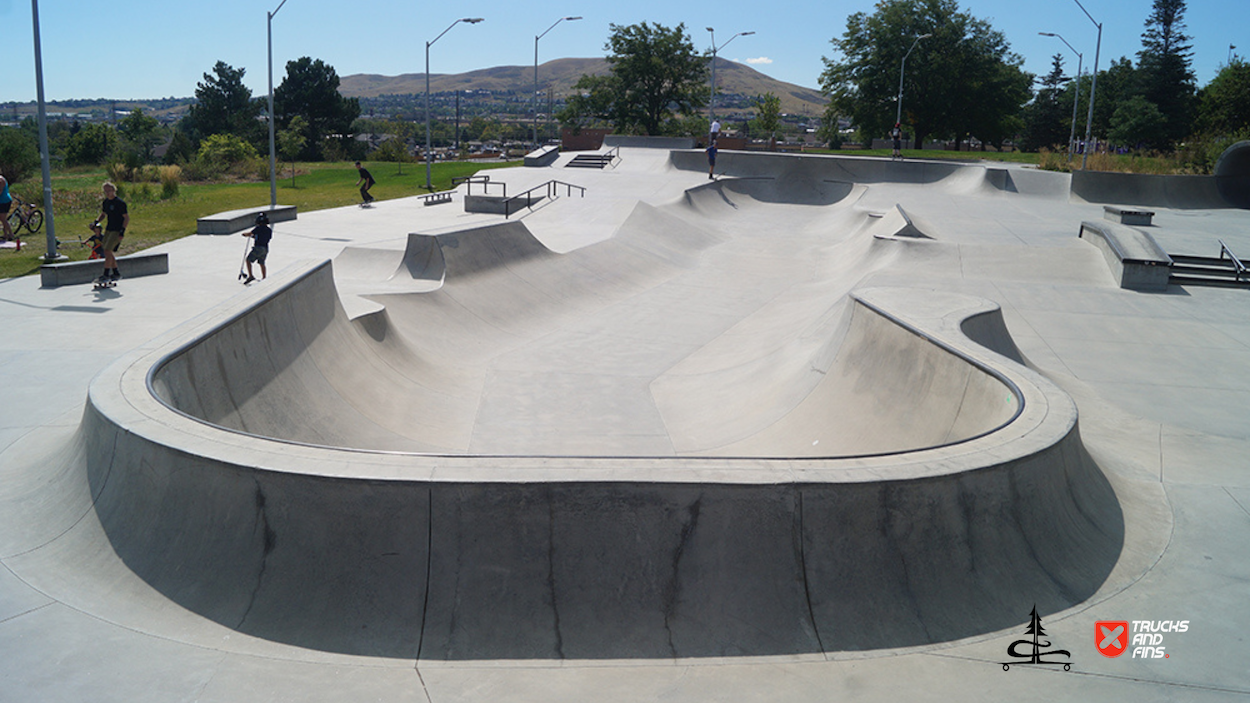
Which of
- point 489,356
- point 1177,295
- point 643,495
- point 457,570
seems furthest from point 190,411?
point 1177,295

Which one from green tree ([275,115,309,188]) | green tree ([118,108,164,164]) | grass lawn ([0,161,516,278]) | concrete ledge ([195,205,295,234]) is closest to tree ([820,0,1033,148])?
grass lawn ([0,161,516,278])

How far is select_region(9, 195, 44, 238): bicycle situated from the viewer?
21.0m

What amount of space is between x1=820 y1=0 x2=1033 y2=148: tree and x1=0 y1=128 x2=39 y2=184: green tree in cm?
5539

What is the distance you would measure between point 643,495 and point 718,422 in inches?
276

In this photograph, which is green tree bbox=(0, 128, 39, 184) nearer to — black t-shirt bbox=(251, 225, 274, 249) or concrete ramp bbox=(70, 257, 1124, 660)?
black t-shirt bbox=(251, 225, 274, 249)

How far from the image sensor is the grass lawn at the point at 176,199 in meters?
20.2

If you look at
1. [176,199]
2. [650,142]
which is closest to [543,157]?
[650,142]

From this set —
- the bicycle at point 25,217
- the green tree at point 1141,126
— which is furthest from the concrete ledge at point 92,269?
the green tree at point 1141,126

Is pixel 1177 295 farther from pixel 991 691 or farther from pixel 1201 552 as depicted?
pixel 991 691

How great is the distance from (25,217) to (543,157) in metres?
28.6

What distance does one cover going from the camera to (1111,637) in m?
5.48


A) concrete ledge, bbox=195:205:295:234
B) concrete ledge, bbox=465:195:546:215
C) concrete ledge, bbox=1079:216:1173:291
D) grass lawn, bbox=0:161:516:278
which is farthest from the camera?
concrete ledge, bbox=465:195:546:215

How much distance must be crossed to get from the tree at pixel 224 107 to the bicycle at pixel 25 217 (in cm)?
8099

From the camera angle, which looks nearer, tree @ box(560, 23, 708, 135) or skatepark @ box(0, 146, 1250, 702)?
skatepark @ box(0, 146, 1250, 702)
